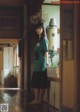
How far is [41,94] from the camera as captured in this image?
16.5 feet

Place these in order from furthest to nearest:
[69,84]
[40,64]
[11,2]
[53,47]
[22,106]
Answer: [11,2]
[53,47]
[40,64]
[22,106]
[69,84]

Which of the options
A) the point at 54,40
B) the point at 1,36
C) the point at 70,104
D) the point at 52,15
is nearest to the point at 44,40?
the point at 54,40

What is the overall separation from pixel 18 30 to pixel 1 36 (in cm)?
52

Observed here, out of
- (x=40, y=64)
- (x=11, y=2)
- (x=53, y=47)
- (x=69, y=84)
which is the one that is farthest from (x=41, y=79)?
(x=11, y=2)

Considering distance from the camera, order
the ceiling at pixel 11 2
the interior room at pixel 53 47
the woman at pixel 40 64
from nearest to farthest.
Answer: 1. the interior room at pixel 53 47
2. the woman at pixel 40 64
3. the ceiling at pixel 11 2

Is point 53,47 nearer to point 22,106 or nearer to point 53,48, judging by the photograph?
point 53,48

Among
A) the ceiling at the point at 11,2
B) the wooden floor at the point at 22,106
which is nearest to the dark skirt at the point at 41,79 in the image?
the wooden floor at the point at 22,106

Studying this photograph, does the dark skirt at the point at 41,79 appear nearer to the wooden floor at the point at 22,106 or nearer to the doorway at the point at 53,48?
the doorway at the point at 53,48

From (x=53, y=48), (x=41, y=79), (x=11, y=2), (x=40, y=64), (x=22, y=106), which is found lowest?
(x=22, y=106)

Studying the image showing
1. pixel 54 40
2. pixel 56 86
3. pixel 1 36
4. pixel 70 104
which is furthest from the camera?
pixel 1 36

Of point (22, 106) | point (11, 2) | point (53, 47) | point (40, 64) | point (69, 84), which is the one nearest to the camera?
point (69, 84)

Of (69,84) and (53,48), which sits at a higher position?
(53,48)

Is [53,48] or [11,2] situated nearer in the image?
[53,48]

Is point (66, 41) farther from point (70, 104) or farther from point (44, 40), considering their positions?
point (44, 40)
